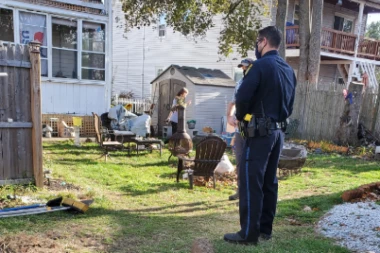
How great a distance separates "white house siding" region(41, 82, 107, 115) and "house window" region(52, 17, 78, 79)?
432mm

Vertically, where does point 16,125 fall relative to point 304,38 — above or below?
below

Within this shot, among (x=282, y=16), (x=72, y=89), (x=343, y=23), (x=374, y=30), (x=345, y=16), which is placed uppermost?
(x=374, y=30)

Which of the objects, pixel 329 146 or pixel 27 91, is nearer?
pixel 27 91

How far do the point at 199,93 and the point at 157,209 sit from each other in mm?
8045

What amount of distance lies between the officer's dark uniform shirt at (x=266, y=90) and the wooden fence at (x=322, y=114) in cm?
931

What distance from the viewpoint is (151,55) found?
20.6 metres

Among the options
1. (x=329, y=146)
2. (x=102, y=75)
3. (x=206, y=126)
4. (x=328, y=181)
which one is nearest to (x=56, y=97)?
(x=102, y=75)

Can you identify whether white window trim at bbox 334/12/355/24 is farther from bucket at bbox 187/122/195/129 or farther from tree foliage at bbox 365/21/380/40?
tree foliage at bbox 365/21/380/40

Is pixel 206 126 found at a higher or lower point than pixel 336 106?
lower

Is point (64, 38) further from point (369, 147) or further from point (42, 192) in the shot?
point (369, 147)

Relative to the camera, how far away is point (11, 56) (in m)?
4.90

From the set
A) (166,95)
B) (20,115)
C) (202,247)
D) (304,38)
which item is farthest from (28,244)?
(304,38)

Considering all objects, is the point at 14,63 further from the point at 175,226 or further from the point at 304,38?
the point at 304,38

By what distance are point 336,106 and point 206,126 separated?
481 cm
